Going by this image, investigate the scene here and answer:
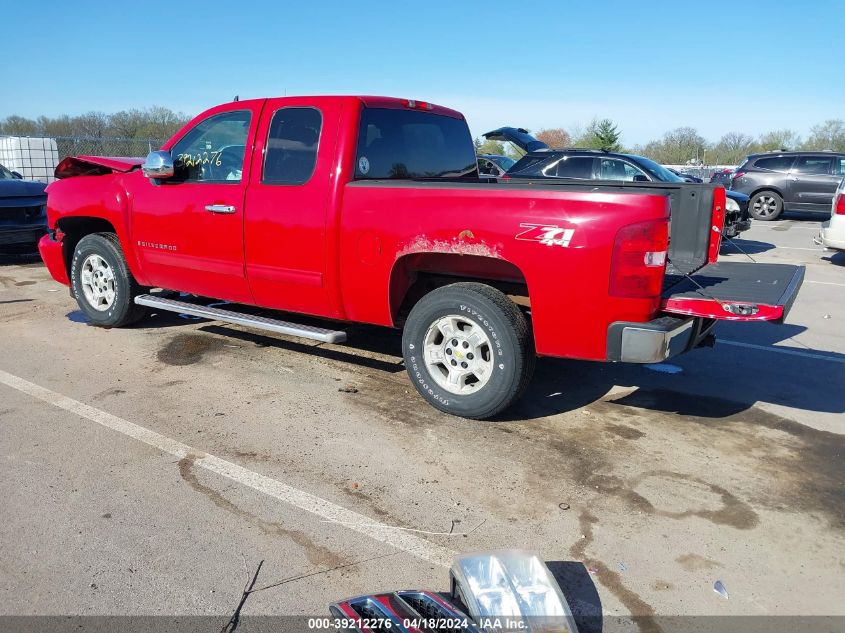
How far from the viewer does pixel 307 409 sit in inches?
184

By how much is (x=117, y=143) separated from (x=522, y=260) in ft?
58.7

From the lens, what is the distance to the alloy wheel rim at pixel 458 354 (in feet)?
14.5

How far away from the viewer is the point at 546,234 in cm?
392

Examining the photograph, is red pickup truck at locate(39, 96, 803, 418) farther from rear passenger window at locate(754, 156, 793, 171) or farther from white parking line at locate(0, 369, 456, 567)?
rear passenger window at locate(754, 156, 793, 171)

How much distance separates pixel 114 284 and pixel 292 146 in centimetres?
245

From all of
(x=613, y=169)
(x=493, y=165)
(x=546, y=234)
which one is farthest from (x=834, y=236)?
(x=546, y=234)

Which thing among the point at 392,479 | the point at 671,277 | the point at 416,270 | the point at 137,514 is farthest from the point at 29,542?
the point at 671,277

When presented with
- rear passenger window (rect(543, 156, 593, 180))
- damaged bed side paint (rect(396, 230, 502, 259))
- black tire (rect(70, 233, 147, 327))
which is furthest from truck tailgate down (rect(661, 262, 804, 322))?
rear passenger window (rect(543, 156, 593, 180))

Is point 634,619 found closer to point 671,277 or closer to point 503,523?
point 503,523

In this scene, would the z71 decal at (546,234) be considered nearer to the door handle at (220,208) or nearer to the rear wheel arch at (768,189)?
the door handle at (220,208)

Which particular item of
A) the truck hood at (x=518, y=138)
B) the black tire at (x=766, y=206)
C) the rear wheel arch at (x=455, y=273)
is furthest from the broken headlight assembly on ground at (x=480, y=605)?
the black tire at (x=766, y=206)

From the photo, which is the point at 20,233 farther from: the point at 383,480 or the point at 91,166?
the point at 383,480

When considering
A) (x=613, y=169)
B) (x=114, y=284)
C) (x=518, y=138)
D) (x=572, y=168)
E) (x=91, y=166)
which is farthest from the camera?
(x=518, y=138)

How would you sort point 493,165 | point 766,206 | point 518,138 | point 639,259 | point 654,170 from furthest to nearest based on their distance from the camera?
point 766,206 < point 493,165 < point 518,138 < point 654,170 < point 639,259
